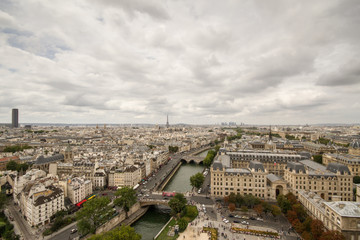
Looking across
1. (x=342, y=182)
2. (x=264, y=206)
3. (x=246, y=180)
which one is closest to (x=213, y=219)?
(x=264, y=206)

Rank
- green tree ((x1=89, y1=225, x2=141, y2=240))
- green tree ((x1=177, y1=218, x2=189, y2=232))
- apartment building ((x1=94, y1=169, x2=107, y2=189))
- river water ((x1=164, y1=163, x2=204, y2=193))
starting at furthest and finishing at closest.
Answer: river water ((x1=164, y1=163, x2=204, y2=193)), apartment building ((x1=94, y1=169, x2=107, y2=189)), green tree ((x1=177, y1=218, x2=189, y2=232)), green tree ((x1=89, y1=225, x2=141, y2=240))

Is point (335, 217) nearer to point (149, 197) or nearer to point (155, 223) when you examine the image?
point (155, 223)

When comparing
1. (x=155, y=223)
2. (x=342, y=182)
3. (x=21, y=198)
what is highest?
(x=342, y=182)

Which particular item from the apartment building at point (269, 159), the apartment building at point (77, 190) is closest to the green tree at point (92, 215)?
the apartment building at point (77, 190)

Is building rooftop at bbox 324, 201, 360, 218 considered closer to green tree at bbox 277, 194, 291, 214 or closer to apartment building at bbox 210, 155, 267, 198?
green tree at bbox 277, 194, 291, 214

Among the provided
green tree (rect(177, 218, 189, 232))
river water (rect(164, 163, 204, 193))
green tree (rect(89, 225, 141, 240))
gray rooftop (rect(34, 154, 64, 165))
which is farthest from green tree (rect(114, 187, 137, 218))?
gray rooftop (rect(34, 154, 64, 165))

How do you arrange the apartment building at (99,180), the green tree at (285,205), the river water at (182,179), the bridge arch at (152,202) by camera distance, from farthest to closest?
the river water at (182,179)
the apartment building at (99,180)
the bridge arch at (152,202)
the green tree at (285,205)

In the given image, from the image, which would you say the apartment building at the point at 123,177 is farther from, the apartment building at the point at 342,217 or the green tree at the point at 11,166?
the apartment building at the point at 342,217
